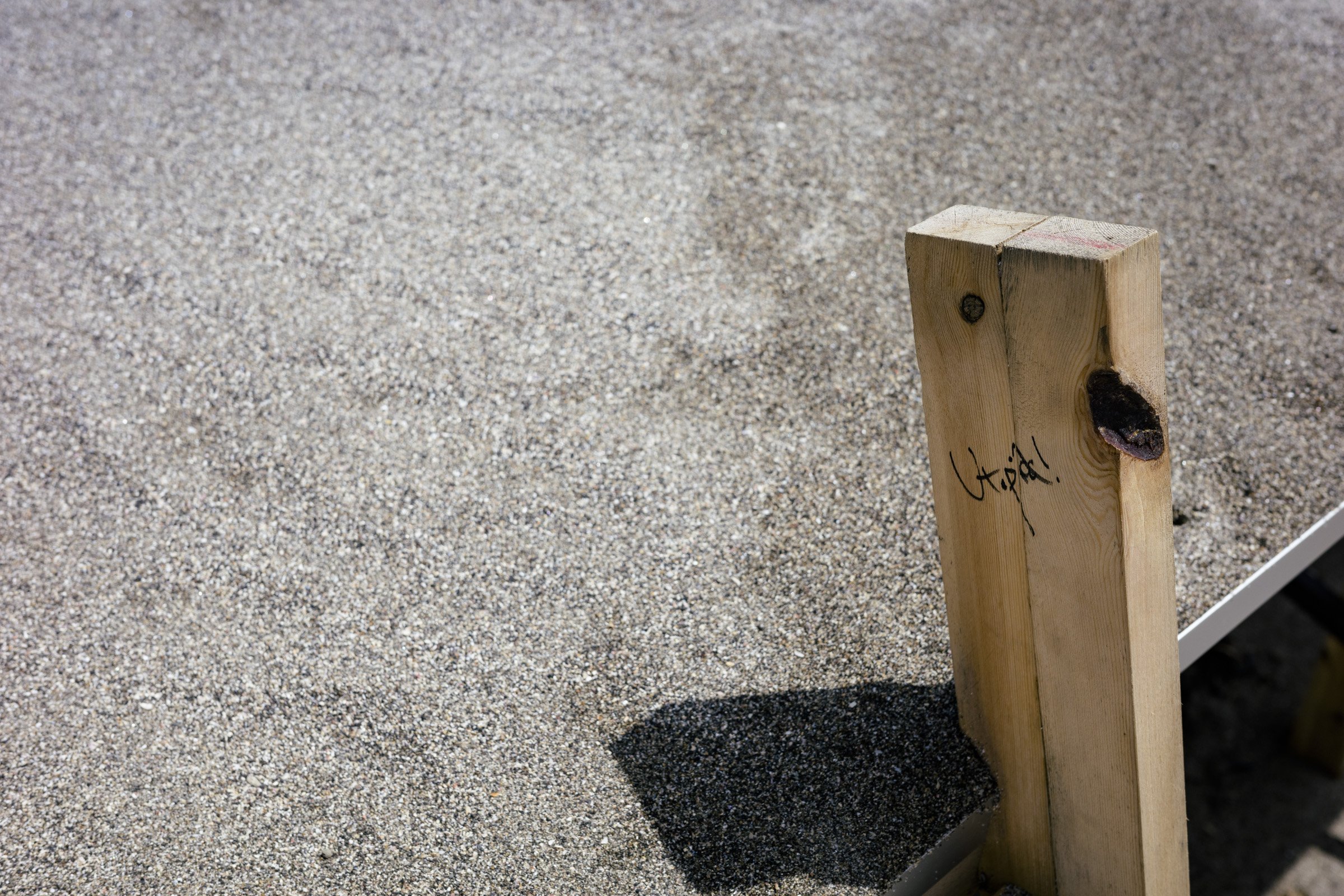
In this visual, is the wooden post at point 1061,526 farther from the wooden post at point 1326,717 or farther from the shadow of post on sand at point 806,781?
the wooden post at point 1326,717

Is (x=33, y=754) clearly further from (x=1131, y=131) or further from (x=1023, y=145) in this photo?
(x=1131, y=131)

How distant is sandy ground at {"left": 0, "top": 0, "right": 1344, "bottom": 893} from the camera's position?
1.42 meters

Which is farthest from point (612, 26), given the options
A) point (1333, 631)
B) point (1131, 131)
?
point (1333, 631)

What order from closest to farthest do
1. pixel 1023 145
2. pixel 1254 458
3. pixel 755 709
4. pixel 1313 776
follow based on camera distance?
pixel 755 709 → pixel 1254 458 → pixel 1023 145 → pixel 1313 776

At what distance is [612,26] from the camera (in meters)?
2.87

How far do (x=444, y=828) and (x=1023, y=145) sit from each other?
7.18 feet

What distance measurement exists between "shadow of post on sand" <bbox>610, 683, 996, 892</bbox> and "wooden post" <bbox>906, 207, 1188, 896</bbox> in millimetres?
83

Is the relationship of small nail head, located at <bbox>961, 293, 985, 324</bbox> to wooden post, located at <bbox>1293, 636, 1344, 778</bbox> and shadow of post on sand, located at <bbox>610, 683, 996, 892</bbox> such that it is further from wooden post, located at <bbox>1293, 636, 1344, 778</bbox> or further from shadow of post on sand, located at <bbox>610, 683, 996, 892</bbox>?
wooden post, located at <bbox>1293, 636, 1344, 778</bbox>
